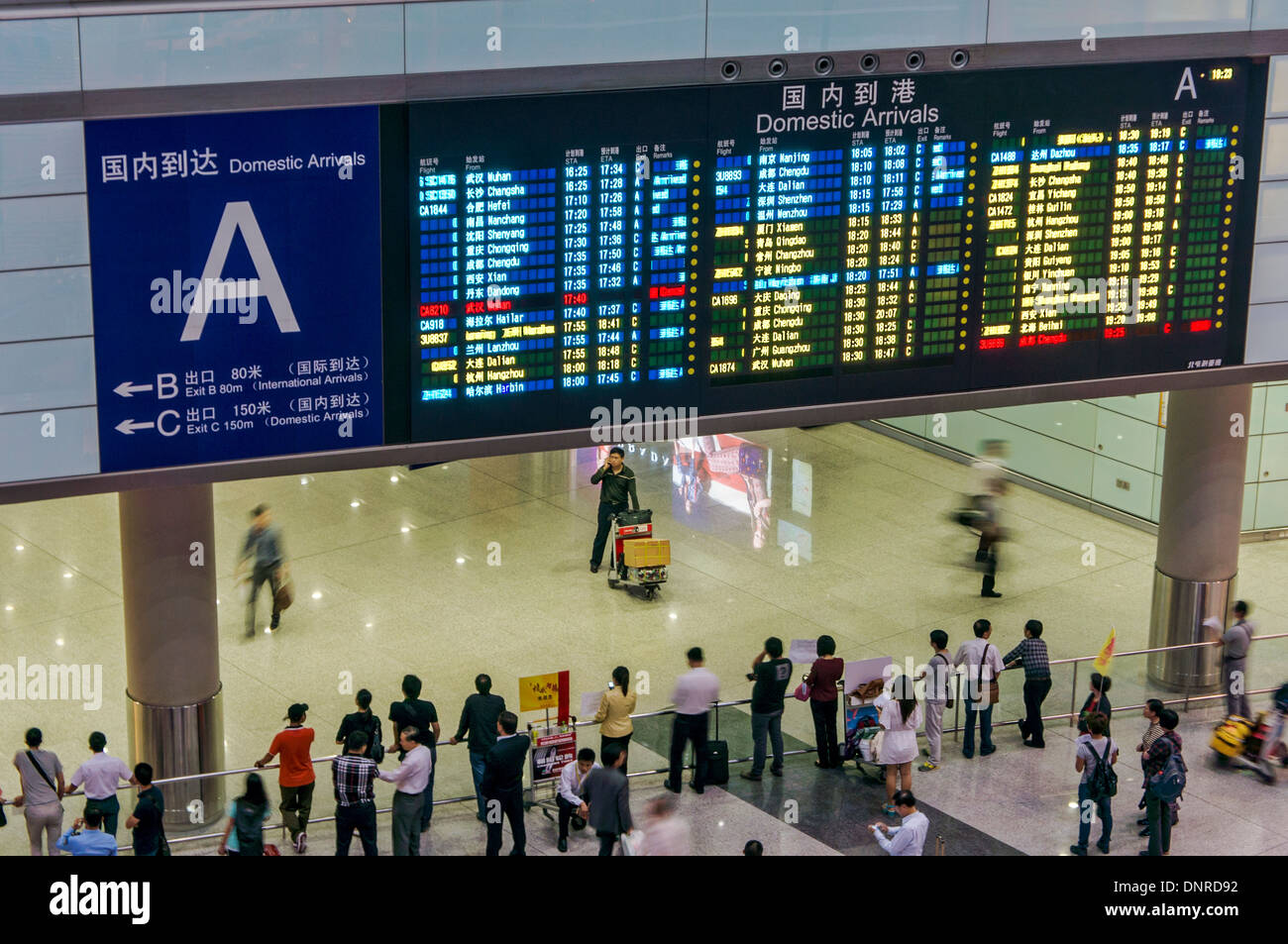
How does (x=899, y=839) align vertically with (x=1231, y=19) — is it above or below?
below

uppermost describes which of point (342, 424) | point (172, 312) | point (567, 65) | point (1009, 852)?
point (567, 65)

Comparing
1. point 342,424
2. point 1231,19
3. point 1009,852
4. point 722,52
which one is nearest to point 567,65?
point 722,52

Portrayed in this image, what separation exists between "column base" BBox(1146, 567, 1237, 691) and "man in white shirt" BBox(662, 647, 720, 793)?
451cm

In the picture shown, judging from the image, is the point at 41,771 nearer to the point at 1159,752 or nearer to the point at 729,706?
the point at 729,706

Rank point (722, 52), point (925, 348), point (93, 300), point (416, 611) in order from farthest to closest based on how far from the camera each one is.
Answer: point (416, 611) → point (925, 348) → point (722, 52) → point (93, 300)

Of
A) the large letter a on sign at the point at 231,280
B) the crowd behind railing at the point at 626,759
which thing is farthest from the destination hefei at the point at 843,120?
the crowd behind railing at the point at 626,759

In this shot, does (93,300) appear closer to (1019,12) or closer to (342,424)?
(342,424)

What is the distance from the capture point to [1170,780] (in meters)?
13.8

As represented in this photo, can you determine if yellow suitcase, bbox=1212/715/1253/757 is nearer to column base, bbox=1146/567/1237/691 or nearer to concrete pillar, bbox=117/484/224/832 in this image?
column base, bbox=1146/567/1237/691

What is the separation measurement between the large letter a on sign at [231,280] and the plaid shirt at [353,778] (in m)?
3.08

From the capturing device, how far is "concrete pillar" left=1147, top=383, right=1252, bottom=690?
16.5 meters

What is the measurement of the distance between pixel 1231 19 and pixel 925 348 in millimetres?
3144

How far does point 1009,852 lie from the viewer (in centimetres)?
1401

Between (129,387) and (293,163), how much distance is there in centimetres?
167
